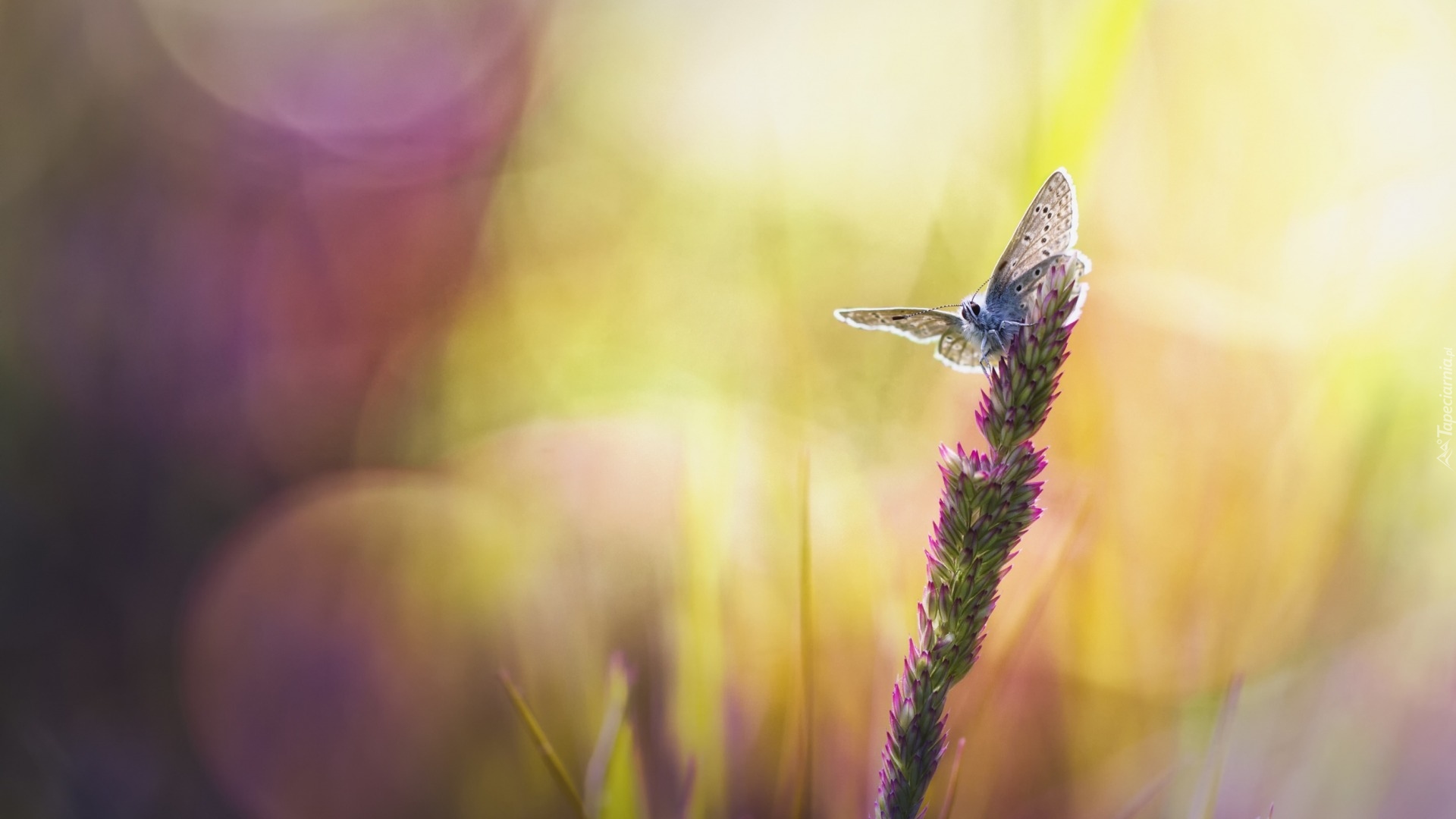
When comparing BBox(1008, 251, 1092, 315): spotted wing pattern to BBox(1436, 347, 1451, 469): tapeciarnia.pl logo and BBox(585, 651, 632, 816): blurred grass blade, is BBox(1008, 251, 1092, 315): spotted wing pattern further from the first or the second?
BBox(1436, 347, 1451, 469): tapeciarnia.pl logo

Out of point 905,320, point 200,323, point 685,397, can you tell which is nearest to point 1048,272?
point 905,320

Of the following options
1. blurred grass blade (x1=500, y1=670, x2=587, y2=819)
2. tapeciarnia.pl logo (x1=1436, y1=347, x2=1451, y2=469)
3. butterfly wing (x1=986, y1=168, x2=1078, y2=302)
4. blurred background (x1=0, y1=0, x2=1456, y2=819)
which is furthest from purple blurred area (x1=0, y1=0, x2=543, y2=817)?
tapeciarnia.pl logo (x1=1436, y1=347, x2=1451, y2=469)

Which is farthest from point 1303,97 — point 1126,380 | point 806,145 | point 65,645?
point 65,645

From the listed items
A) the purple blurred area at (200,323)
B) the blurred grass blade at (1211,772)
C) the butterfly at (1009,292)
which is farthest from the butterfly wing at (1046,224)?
the purple blurred area at (200,323)

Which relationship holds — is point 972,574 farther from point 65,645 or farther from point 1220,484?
point 65,645

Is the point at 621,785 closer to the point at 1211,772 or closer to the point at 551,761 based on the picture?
the point at 551,761

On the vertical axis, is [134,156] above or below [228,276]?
above
